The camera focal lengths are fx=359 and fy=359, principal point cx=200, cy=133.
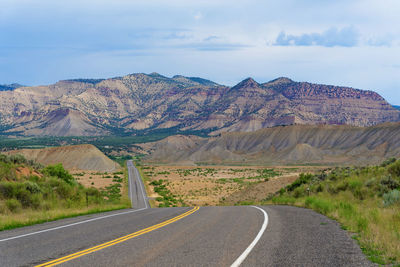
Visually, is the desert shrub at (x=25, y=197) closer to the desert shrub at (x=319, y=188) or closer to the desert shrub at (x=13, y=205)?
the desert shrub at (x=13, y=205)

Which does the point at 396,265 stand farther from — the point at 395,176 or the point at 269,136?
the point at 269,136

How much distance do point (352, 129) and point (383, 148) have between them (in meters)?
27.5

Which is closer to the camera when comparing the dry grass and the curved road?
the curved road

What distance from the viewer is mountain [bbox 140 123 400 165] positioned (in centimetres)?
12306

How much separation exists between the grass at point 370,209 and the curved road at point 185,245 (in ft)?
1.40

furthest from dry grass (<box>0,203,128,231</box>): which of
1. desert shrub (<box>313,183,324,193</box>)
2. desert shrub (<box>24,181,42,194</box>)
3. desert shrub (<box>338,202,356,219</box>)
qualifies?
desert shrub (<box>313,183,324,193</box>)

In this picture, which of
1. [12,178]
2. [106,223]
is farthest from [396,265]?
[12,178]

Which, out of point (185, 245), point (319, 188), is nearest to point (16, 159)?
point (319, 188)

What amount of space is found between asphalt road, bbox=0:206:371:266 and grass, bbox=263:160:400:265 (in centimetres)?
42

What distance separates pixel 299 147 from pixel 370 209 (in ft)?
453

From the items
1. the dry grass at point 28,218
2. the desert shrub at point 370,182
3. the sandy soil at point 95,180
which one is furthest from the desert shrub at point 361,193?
the sandy soil at point 95,180

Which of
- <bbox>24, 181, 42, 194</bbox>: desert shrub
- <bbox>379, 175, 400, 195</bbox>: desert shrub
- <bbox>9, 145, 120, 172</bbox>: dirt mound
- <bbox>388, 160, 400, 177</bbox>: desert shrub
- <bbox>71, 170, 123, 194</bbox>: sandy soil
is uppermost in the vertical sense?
<bbox>388, 160, 400, 177</bbox>: desert shrub

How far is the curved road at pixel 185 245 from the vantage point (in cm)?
693

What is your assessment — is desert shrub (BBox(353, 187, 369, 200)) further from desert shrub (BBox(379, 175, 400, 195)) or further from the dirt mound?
the dirt mound
